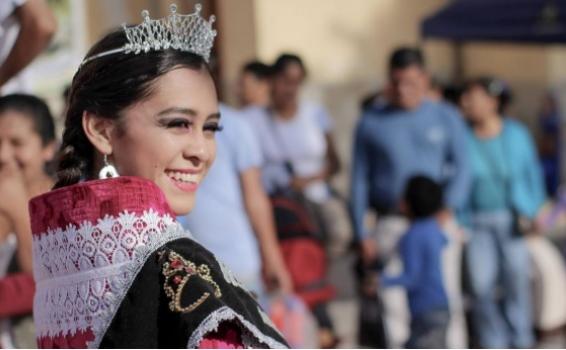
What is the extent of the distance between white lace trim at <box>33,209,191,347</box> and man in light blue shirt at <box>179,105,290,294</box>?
10.6 ft

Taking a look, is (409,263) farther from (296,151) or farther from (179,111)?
(179,111)

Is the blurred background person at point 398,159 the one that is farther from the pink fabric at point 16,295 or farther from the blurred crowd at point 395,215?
the pink fabric at point 16,295

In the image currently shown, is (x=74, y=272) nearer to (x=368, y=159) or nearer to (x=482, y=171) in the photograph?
(x=368, y=159)

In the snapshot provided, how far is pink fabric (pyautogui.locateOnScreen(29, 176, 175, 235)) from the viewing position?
2.94 m

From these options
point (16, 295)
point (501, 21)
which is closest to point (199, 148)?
point (16, 295)

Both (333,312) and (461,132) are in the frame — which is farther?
(333,312)

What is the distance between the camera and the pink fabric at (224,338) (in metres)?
2.81

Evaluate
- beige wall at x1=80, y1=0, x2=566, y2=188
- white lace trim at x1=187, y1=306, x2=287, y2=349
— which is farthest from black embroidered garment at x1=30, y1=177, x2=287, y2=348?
beige wall at x1=80, y1=0, x2=566, y2=188

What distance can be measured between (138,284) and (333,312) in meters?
7.30

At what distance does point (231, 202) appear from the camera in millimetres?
6441

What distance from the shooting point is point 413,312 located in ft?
24.3

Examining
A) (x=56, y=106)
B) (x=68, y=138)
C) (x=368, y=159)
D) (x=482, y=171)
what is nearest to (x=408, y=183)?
(x=368, y=159)

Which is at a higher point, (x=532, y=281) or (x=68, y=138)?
(x=68, y=138)

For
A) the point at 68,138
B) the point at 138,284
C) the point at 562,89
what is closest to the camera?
the point at 138,284
